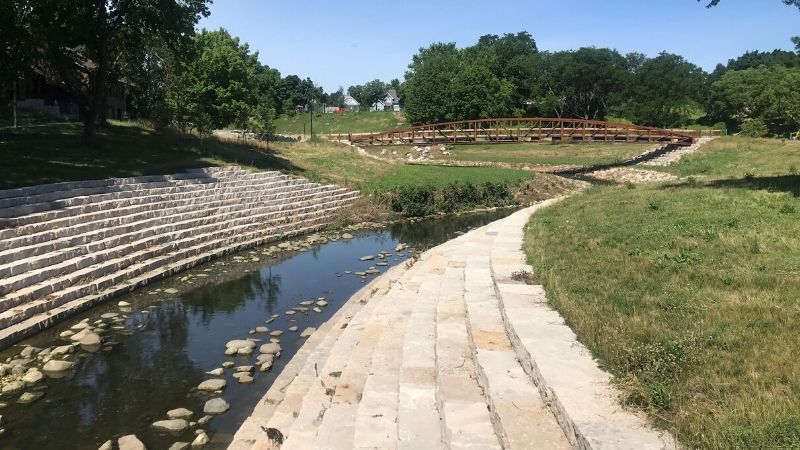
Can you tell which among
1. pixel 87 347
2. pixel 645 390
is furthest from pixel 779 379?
pixel 87 347

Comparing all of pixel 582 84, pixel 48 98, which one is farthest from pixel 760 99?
pixel 48 98

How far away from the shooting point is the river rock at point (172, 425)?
340 inches

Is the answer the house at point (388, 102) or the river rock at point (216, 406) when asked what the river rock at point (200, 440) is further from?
the house at point (388, 102)

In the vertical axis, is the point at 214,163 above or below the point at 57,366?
above

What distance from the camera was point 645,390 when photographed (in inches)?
Result: 210

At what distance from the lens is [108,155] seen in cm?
2762

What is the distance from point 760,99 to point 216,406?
8119cm

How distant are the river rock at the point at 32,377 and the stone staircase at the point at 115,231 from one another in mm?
1741

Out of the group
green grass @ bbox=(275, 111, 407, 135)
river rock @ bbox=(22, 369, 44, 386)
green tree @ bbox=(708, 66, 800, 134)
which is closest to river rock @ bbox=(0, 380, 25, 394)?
river rock @ bbox=(22, 369, 44, 386)

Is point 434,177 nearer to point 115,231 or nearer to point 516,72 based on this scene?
point 115,231

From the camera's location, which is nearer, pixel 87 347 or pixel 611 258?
pixel 611 258

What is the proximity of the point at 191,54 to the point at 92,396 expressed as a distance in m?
27.4

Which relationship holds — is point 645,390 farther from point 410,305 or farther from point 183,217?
point 183,217

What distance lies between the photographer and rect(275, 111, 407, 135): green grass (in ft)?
321
